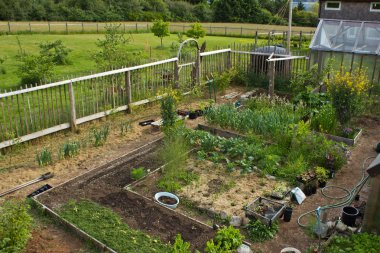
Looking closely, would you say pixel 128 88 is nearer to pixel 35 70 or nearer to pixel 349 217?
pixel 35 70

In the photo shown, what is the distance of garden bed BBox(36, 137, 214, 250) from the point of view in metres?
5.61

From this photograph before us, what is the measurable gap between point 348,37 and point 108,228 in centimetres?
1096

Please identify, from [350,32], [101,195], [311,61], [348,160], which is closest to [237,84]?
[311,61]

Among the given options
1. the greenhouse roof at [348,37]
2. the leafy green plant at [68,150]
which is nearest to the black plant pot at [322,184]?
the leafy green plant at [68,150]

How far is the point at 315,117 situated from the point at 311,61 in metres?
4.40

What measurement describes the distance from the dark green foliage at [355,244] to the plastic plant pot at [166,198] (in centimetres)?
250

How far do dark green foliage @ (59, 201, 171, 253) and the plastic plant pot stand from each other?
83 cm

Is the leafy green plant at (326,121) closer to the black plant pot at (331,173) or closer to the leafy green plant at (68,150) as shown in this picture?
the black plant pot at (331,173)

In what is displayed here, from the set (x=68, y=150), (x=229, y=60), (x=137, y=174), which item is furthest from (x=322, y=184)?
(x=229, y=60)

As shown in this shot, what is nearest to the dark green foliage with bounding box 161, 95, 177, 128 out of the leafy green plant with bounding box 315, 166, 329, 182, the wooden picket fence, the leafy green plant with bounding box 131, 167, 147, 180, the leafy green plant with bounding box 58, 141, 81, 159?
the leafy green plant with bounding box 131, 167, 147, 180

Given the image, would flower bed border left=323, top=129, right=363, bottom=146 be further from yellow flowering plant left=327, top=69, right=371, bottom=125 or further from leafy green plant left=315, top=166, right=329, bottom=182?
leafy green plant left=315, top=166, right=329, bottom=182

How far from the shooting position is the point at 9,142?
8156mm

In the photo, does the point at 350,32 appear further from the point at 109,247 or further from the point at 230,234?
Answer: the point at 109,247

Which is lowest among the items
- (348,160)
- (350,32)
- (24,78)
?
(348,160)
